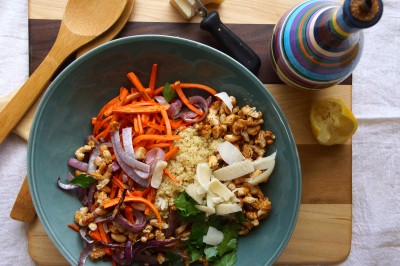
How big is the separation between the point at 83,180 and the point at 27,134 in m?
0.28

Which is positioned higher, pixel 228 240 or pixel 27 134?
pixel 27 134

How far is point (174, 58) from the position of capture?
1.60 meters

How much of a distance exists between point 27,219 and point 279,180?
0.87 metres

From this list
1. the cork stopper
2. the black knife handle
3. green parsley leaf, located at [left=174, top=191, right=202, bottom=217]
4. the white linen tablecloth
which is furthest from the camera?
the white linen tablecloth

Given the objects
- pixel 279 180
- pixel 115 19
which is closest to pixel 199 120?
pixel 279 180

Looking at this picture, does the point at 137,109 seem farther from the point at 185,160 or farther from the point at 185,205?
the point at 185,205

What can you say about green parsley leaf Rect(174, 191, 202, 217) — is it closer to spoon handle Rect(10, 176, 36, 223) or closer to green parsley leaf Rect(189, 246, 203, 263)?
green parsley leaf Rect(189, 246, 203, 263)

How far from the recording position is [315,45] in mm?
1417

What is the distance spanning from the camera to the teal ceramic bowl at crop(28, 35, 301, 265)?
1521mm

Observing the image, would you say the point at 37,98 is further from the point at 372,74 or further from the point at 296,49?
the point at 372,74

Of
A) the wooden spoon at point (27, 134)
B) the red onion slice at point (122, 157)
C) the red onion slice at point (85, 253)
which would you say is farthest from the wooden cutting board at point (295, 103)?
the red onion slice at point (85, 253)

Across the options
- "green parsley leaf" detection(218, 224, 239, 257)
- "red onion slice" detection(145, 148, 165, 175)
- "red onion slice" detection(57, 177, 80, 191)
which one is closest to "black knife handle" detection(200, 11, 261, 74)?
"red onion slice" detection(145, 148, 165, 175)

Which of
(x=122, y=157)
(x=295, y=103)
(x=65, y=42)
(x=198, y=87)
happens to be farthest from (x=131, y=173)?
(x=295, y=103)

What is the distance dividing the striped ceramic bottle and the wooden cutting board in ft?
0.39
